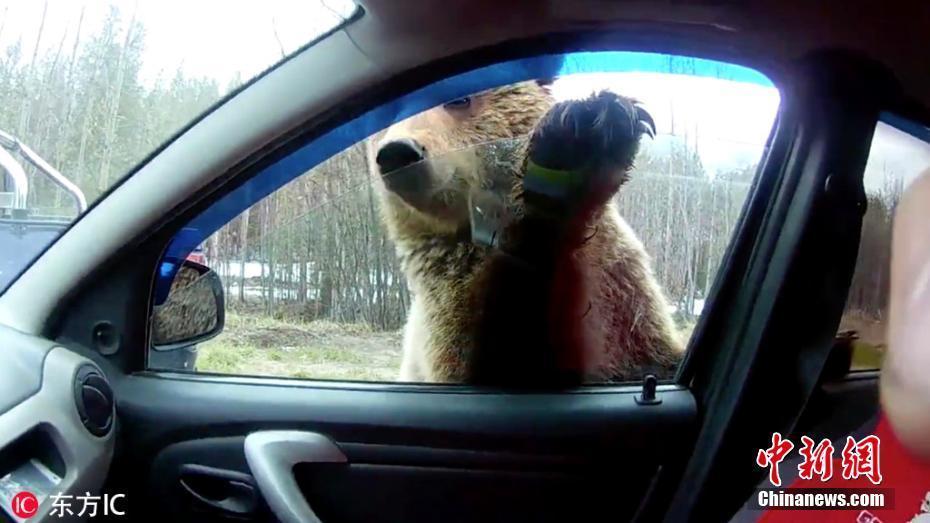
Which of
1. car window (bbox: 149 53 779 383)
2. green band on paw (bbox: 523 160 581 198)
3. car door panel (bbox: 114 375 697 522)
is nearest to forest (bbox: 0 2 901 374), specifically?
car window (bbox: 149 53 779 383)

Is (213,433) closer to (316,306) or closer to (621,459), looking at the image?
(316,306)

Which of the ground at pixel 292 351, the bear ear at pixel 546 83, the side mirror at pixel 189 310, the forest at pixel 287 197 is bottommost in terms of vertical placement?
the ground at pixel 292 351

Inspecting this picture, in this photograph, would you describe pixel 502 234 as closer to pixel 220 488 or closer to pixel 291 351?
pixel 291 351

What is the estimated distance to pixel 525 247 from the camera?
7.03ft

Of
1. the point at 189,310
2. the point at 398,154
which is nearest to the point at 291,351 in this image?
the point at 189,310

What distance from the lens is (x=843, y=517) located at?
1609mm

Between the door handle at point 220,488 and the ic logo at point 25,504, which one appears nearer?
the ic logo at point 25,504

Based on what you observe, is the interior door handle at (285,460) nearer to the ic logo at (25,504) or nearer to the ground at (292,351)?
the ground at (292,351)

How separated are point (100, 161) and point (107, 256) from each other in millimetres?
270

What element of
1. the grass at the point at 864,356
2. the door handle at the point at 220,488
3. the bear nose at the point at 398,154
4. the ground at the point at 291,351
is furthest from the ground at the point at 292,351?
the grass at the point at 864,356

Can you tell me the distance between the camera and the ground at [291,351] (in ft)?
6.62

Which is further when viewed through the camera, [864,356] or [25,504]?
[864,356]

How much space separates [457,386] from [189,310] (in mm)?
625

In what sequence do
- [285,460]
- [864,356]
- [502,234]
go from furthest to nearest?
[502,234] < [285,460] < [864,356]
